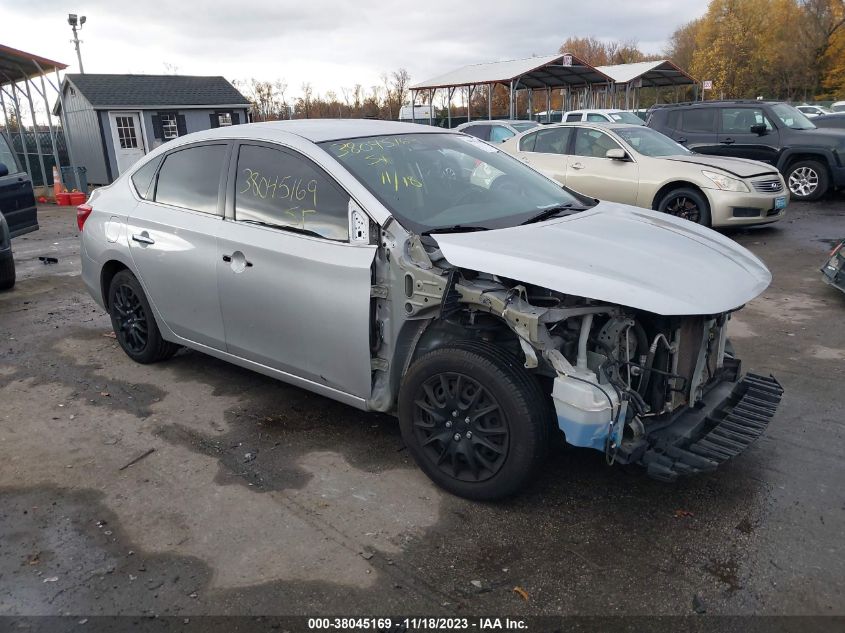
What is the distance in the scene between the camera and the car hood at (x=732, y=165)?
9.16 m

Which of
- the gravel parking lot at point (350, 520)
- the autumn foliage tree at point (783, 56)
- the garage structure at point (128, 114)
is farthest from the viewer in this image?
the autumn foliage tree at point (783, 56)

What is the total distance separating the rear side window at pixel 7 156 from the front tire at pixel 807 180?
12997 mm

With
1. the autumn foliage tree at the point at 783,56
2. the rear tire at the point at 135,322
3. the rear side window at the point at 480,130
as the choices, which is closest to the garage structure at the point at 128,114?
the rear side window at the point at 480,130

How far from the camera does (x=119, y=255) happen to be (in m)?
4.80

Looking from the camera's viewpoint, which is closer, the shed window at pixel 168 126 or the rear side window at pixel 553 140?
the rear side window at pixel 553 140

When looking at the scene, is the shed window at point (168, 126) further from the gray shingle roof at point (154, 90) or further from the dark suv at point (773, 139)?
the dark suv at point (773, 139)

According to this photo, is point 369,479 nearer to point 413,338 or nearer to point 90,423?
point 413,338

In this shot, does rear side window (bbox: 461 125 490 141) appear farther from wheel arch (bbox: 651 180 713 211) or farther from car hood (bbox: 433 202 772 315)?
car hood (bbox: 433 202 772 315)

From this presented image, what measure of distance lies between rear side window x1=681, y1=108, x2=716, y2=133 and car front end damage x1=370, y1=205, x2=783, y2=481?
10.5 metres

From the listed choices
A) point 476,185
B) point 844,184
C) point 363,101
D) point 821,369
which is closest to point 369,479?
point 476,185


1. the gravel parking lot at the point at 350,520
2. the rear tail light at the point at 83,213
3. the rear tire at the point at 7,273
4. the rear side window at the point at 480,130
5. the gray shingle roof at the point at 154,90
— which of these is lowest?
the gravel parking lot at the point at 350,520

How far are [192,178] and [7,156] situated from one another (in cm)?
679

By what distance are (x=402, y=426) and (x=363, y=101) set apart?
43.3 m

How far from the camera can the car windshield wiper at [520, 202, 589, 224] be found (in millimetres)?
3670
